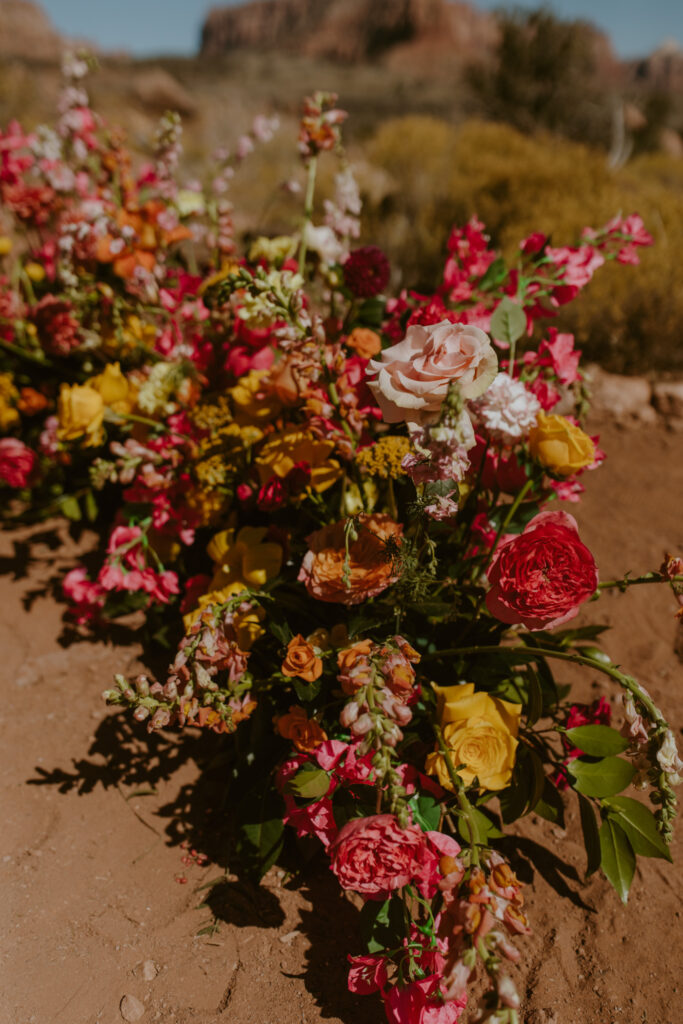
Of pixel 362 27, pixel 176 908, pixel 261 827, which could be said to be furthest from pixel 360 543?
pixel 362 27

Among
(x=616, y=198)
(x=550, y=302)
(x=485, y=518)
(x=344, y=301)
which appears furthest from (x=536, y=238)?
(x=616, y=198)

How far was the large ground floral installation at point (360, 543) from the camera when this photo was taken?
897 mm

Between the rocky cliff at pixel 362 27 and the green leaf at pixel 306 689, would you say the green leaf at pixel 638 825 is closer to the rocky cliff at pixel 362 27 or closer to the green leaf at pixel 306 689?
the green leaf at pixel 306 689

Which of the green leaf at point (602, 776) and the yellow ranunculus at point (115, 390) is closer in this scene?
the green leaf at point (602, 776)

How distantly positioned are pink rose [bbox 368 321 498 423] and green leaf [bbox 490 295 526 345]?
1.37 feet

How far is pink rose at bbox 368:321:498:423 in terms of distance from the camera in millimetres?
822

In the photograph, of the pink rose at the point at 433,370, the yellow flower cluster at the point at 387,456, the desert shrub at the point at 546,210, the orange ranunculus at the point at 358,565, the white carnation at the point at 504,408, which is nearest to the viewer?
the pink rose at the point at 433,370

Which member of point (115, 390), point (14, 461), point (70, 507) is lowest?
point (70, 507)

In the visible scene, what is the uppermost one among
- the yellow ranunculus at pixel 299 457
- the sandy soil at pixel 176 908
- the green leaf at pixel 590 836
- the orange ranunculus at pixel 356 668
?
the yellow ranunculus at pixel 299 457

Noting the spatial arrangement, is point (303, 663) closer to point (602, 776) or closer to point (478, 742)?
point (478, 742)

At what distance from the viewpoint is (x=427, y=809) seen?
1186mm

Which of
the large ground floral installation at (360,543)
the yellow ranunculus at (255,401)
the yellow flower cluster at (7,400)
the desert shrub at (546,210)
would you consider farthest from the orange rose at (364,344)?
the yellow flower cluster at (7,400)

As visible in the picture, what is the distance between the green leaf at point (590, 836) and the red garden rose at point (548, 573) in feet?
1.53

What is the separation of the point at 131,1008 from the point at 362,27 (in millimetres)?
57899
